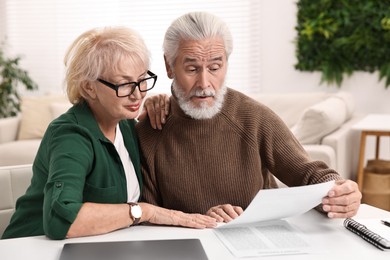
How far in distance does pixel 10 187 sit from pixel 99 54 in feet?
1.63

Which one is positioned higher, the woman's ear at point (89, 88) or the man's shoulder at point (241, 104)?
the woman's ear at point (89, 88)

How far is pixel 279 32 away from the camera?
5406mm

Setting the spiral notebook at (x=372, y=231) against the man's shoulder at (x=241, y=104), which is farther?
the man's shoulder at (x=241, y=104)

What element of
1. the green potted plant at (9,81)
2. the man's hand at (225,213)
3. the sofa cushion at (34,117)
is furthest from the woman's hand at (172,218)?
the green potted plant at (9,81)

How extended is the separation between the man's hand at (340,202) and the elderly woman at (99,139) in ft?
1.01

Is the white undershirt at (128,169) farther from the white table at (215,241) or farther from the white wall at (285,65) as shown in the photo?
the white wall at (285,65)

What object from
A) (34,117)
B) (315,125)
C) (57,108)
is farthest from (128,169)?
(34,117)

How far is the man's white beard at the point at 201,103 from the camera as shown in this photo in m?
1.77

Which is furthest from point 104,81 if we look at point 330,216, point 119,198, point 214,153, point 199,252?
point 330,216

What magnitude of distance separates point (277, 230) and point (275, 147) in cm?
47

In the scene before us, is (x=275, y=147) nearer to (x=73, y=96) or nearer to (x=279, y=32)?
(x=73, y=96)

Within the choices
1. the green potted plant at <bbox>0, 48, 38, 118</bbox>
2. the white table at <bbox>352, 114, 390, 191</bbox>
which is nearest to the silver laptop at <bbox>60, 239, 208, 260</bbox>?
the white table at <bbox>352, 114, 390, 191</bbox>

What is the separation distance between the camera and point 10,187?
167 centimetres

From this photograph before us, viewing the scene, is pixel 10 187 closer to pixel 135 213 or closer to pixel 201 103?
pixel 135 213
